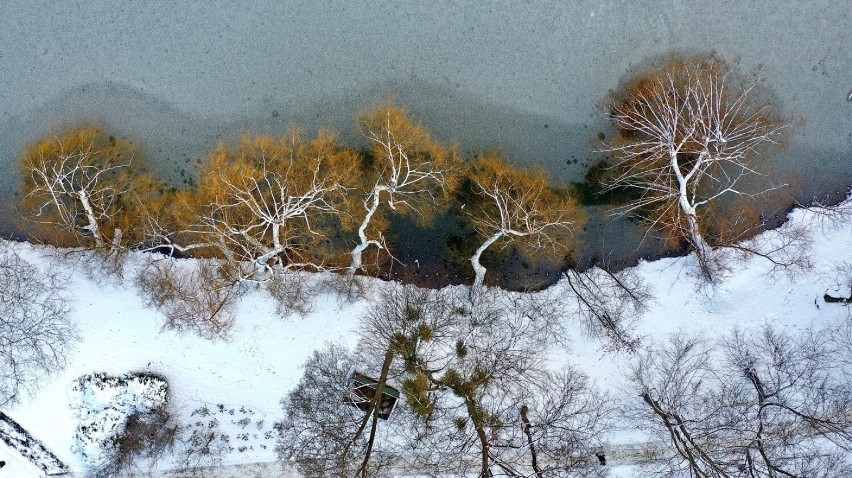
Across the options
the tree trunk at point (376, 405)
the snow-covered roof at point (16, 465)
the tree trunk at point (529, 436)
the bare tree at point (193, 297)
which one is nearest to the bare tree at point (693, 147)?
the tree trunk at point (529, 436)

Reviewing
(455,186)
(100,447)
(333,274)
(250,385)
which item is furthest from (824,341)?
(100,447)

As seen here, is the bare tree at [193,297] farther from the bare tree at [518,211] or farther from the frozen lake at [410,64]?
the bare tree at [518,211]

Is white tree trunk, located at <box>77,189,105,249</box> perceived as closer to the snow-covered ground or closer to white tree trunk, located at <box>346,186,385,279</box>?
the snow-covered ground

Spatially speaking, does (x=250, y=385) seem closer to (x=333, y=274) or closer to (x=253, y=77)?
(x=333, y=274)

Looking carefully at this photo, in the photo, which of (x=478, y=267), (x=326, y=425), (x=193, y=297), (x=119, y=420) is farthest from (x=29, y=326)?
(x=478, y=267)

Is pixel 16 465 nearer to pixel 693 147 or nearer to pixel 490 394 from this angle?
pixel 490 394

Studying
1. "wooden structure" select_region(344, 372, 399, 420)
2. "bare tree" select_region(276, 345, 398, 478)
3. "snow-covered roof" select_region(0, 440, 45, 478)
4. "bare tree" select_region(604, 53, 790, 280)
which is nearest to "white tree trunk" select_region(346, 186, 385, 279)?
"bare tree" select_region(276, 345, 398, 478)
